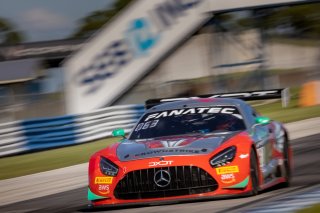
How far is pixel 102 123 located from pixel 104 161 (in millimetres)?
14499

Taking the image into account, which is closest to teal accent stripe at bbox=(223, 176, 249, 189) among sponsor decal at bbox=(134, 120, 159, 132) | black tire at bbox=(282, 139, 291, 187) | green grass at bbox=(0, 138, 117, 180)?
sponsor decal at bbox=(134, 120, 159, 132)

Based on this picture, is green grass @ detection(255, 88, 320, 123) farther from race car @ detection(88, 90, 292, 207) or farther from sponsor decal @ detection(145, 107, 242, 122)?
race car @ detection(88, 90, 292, 207)

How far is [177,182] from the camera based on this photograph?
9.11 meters

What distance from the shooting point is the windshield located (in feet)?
33.1

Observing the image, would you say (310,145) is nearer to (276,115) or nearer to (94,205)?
(94,205)

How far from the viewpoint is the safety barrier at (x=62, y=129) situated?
68.8ft

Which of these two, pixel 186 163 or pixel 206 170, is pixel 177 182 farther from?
pixel 206 170

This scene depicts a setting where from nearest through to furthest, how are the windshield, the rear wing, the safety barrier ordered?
the windshield
the rear wing
the safety barrier

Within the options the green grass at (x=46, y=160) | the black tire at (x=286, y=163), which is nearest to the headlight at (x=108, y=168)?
the black tire at (x=286, y=163)

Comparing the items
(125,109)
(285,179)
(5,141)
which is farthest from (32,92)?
(285,179)

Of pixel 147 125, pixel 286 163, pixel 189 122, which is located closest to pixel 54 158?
pixel 286 163

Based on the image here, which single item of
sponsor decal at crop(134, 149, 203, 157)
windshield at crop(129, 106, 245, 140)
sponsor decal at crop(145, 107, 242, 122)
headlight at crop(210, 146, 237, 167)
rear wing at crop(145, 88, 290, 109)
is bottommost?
headlight at crop(210, 146, 237, 167)

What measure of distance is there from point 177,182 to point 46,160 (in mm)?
10214

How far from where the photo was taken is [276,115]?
88.6 feet
